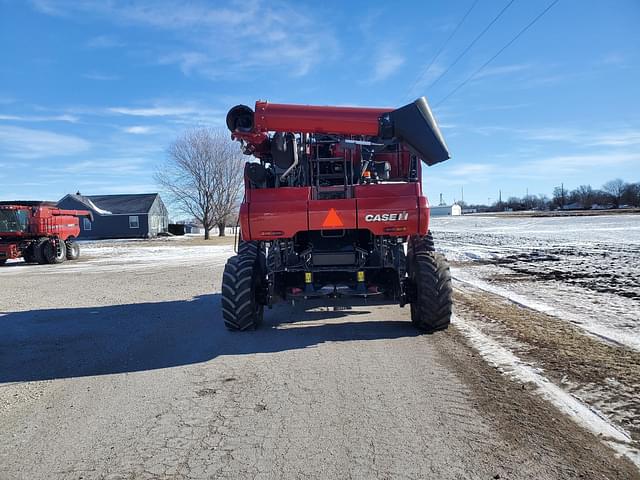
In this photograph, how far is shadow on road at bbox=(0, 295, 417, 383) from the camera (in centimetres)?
585

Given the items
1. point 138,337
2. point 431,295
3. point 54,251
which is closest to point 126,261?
point 54,251

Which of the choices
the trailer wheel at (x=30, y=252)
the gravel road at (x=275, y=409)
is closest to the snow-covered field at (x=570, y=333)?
the gravel road at (x=275, y=409)

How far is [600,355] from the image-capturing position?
5.40 m

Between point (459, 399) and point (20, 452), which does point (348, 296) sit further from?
point (20, 452)

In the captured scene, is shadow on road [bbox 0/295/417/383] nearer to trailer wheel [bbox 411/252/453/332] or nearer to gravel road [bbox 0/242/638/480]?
gravel road [bbox 0/242/638/480]

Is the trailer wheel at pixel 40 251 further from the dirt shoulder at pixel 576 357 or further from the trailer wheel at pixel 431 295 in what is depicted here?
the trailer wheel at pixel 431 295

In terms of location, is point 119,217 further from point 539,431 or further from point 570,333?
point 539,431

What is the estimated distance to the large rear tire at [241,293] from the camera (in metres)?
7.04

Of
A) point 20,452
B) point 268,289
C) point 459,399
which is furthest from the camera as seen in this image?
point 268,289

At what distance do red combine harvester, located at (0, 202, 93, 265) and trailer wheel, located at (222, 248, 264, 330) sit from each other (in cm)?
2056

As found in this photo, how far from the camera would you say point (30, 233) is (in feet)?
79.0

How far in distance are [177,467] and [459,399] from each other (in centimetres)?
243

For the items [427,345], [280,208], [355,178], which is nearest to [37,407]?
[280,208]

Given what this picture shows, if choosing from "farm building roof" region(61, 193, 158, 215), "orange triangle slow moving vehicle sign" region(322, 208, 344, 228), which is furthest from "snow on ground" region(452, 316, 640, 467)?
"farm building roof" region(61, 193, 158, 215)
